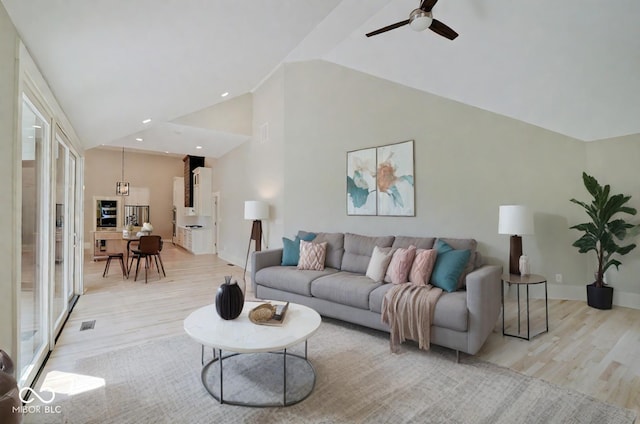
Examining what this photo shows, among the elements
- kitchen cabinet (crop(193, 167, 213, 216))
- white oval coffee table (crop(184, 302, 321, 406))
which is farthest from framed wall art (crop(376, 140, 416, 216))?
kitchen cabinet (crop(193, 167, 213, 216))

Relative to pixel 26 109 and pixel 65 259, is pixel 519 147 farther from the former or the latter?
pixel 65 259

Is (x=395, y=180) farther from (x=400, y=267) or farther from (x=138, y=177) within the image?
(x=138, y=177)

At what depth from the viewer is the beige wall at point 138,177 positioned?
33.3ft

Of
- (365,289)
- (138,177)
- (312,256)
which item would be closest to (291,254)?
(312,256)

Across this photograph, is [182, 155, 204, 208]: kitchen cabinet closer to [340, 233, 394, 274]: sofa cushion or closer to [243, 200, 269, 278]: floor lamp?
[243, 200, 269, 278]: floor lamp

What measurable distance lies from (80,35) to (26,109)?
30.3 inches

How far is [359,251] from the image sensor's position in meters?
4.19

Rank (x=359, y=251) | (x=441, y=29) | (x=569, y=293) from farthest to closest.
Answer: (x=359, y=251)
(x=569, y=293)
(x=441, y=29)

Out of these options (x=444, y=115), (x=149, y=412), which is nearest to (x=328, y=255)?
(x=444, y=115)

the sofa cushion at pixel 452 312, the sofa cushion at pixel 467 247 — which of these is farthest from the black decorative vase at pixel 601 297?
the sofa cushion at pixel 452 312

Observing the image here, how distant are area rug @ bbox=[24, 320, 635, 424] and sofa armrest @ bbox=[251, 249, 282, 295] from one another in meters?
1.61

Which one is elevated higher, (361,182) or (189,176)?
(189,176)

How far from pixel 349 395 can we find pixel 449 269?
1604mm

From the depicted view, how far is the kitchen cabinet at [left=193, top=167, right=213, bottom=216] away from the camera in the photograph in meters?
9.34
